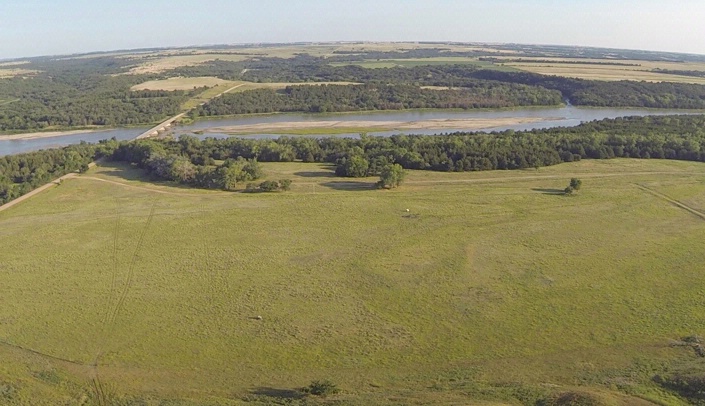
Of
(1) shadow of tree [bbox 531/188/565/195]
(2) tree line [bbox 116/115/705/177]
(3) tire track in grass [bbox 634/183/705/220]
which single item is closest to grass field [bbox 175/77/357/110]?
(2) tree line [bbox 116/115/705/177]

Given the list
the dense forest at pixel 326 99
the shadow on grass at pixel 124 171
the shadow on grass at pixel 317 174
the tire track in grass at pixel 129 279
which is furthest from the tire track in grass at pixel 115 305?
the dense forest at pixel 326 99

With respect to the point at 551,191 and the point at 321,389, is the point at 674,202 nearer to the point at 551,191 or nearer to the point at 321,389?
the point at 551,191

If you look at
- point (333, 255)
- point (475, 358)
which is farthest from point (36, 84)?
point (475, 358)

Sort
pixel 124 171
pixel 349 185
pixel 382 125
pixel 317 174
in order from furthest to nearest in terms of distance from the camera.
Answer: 1. pixel 382 125
2. pixel 124 171
3. pixel 317 174
4. pixel 349 185

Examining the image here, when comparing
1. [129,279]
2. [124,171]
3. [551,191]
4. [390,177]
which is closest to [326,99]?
[124,171]

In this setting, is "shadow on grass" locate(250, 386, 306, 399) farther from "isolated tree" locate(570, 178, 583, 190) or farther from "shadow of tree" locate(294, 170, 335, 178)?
"isolated tree" locate(570, 178, 583, 190)
